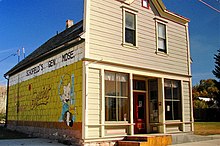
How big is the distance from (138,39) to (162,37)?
214 centimetres

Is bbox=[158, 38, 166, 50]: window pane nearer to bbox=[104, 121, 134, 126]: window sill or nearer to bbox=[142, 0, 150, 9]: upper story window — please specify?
bbox=[142, 0, 150, 9]: upper story window

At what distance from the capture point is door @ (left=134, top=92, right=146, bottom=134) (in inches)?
553

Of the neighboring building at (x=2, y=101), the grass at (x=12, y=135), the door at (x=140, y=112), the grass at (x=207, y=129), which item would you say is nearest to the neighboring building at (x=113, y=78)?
the door at (x=140, y=112)

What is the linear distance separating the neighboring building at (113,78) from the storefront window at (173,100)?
0.01m

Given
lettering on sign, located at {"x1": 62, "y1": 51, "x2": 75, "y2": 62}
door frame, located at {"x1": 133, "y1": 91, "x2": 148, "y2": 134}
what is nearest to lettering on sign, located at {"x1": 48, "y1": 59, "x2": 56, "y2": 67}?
lettering on sign, located at {"x1": 62, "y1": 51, "x2": 75, "y2": 62}

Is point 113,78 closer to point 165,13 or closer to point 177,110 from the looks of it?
point 177,110

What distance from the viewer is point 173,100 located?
15.0m

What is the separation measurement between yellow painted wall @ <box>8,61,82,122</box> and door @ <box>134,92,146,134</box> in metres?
4.07

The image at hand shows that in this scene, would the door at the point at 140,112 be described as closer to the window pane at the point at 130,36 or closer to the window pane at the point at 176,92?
the window pane at the point at 176,92

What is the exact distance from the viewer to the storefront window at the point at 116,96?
11.6 m

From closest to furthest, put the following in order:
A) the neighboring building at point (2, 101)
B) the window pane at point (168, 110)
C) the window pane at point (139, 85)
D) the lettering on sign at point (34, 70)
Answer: the window pane at point (139, 85), the window pane at point (168, 110), the lettering on sign at point (34, 70), the neighboring building at point (2, 101)

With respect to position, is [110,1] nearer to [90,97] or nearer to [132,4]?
[132,4]

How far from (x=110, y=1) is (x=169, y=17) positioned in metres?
4.63

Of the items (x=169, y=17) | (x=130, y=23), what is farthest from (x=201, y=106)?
(x=130, y=23)
